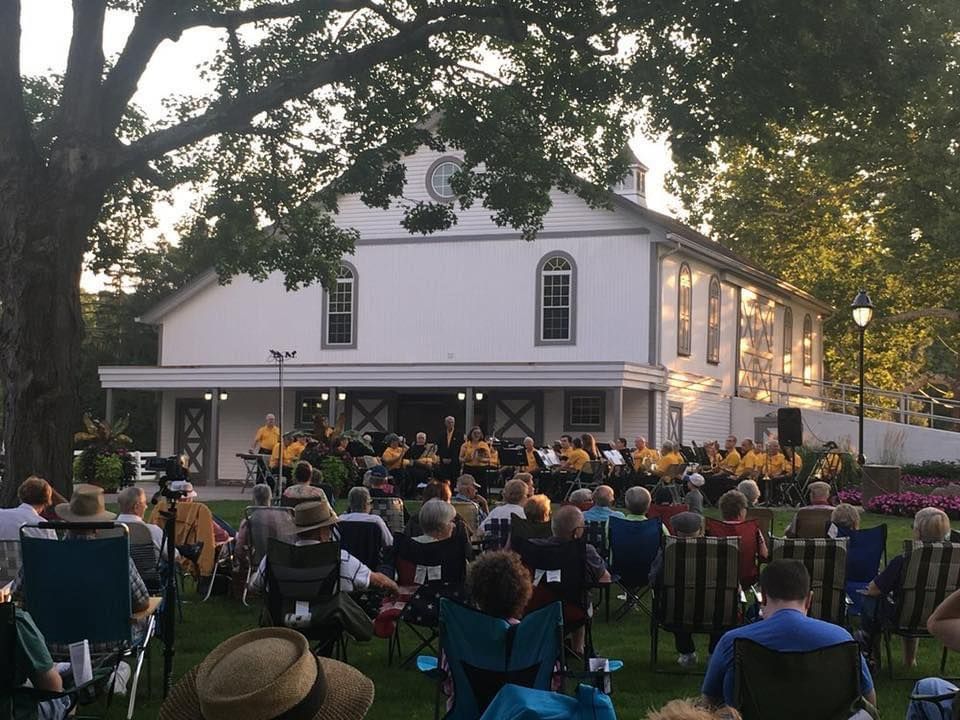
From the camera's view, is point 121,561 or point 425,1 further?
point 425,1

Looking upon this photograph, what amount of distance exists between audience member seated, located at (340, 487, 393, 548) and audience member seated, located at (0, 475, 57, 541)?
7.61ft

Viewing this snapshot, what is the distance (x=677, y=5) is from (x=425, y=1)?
2939 millimetres

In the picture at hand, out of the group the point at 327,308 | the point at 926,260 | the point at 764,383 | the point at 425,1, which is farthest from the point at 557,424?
the point at 425,1

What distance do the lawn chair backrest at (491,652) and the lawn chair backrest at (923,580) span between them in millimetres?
3388

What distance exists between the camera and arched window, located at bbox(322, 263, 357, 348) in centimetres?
3083

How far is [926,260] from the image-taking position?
3425 centimetres

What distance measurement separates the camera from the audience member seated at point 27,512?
8016mm

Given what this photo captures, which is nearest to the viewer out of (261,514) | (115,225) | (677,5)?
(261,514)

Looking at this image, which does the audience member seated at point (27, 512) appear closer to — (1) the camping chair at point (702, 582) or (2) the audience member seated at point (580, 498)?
(1) the camping chair at point (702, 582)

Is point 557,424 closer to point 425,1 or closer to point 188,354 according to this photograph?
point 188,354

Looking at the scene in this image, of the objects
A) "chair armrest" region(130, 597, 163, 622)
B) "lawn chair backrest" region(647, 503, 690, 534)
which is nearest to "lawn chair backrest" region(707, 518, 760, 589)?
"lawn chair backrest" region(647, 503, 690, 534)

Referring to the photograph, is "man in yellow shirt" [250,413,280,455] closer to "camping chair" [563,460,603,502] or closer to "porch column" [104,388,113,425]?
"camping chair" [563,460,603,502]

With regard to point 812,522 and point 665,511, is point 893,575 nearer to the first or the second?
point 812,522

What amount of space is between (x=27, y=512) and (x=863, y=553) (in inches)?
232
